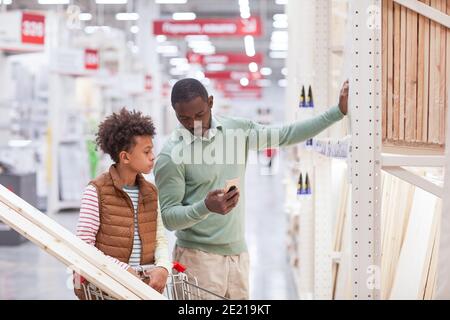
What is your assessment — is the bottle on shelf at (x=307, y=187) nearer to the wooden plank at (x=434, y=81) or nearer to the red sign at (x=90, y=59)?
the wooden plank at (x=434, y=81)

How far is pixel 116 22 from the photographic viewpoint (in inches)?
1177

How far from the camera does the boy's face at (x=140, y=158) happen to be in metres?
3.21

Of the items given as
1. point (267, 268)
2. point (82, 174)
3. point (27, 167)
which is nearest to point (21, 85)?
point (82, 174)

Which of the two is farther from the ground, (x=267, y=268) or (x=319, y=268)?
(x=319, y=268)

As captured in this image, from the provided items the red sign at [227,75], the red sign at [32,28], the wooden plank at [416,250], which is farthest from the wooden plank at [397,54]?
the red sign at [227,75]

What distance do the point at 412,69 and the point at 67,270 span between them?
3237 millimetres

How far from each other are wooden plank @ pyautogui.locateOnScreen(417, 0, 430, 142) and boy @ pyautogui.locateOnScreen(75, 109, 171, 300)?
1.18m

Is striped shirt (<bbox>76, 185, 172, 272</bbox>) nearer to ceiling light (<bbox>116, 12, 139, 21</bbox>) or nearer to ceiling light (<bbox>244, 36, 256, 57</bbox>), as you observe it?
ceiling light (<bbox>244, 36, 256, 57</bbox>)

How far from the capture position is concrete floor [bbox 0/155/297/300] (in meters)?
7.54

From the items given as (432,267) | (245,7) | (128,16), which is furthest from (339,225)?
(128,16)

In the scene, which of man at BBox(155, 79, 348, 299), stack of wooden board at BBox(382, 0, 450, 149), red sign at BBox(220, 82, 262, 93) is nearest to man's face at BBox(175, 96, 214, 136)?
man at BBox(155, 79, 348, 299)
